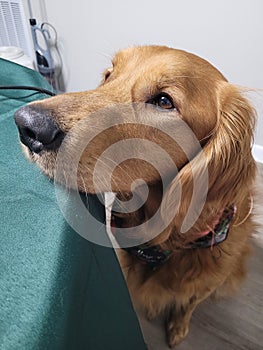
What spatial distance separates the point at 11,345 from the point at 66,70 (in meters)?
2.28

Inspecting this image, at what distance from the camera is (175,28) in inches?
66.2

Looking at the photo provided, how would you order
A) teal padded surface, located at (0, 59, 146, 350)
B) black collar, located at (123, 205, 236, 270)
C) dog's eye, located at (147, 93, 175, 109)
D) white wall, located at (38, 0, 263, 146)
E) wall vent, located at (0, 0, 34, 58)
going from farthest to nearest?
wall vent, located at (0, 0, 34, 58) < white wall, located at (38, 0, 263, 146) < black collar, located at (123, 205, 236, 270) < dog's eye, located at (147, 93, 175, 109) < teal padded surface, located at (0, 59, 146, 350)

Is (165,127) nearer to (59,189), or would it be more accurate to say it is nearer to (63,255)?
(59,189)

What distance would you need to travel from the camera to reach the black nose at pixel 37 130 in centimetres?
53

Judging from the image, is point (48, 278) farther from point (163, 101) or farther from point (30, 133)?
point (163, 101)

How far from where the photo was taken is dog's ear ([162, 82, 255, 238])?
71 centimetres

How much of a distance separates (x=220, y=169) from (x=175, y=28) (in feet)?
4.09

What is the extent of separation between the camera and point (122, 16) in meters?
1.83

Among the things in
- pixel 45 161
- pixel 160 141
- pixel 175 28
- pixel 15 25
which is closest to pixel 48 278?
pixel 45 161

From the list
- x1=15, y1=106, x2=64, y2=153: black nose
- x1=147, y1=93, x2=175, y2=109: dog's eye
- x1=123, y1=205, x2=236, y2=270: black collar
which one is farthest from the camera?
x1=123, y1=205, x2=236, y2=270: black collar

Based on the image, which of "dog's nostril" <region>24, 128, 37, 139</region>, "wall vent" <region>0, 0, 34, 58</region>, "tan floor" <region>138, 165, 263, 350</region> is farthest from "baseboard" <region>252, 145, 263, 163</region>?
"wall vent" <region>0, 0, 34, 58</region>

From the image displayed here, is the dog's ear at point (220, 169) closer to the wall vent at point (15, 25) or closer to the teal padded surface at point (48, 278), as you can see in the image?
the teal padded surface at point (48, 278)

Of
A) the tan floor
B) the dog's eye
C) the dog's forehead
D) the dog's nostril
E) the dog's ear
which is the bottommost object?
the tan floor

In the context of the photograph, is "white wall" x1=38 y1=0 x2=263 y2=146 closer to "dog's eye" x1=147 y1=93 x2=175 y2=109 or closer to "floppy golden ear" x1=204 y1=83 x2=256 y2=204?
"floppy golden ear" x1=204 y1=83 x2=256 y2=204
